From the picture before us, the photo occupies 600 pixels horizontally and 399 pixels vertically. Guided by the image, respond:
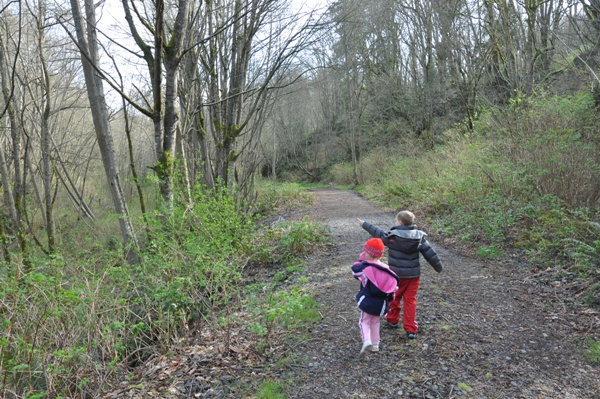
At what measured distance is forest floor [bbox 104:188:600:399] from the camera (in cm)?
327

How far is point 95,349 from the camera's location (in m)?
3.72

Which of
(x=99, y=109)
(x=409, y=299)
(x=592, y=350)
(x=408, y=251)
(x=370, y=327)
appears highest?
(x=99, y=109)

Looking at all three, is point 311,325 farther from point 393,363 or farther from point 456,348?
point 456,348

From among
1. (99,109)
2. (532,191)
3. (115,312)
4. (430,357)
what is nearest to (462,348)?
(430,357)

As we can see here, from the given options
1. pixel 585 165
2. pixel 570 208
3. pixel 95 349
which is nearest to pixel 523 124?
pixel 585 165

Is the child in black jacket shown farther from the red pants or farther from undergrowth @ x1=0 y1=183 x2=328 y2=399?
undergrowth @ x1=0 y1=183 x2=328 y2=399

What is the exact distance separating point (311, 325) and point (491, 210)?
239 inches

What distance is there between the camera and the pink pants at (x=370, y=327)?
3.76 metres

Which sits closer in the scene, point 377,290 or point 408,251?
point 377,290

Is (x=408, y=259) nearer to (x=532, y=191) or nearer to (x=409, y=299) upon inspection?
(x=409, y=299)

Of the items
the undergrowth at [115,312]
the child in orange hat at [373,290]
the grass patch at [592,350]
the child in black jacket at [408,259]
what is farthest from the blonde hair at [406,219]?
the grass patch at [592,350]

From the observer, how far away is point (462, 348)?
3.85 meters

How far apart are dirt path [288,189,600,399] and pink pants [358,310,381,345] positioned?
0.57 feet

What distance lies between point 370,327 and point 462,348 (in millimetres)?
1004
